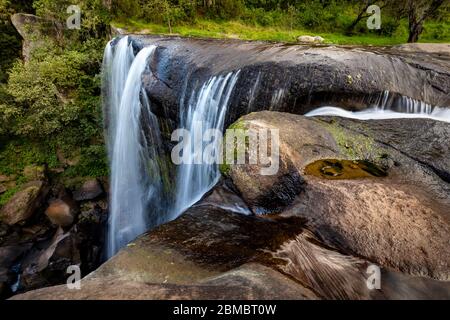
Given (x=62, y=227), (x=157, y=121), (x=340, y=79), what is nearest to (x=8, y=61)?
(x=62, y=227)

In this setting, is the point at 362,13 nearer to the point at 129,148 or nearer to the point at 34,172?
the point at 129,148

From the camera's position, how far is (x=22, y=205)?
14016mm

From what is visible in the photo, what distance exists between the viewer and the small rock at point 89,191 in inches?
597

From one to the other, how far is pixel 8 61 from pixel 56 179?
9.59 m

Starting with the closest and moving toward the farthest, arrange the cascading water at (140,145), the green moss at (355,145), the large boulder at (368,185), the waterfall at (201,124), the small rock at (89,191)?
the large boulder at (368,185) → the green moss at (355,145) → the waterfall at (201,124) → the cascading water at (140,145) → the small rock at (89,191)

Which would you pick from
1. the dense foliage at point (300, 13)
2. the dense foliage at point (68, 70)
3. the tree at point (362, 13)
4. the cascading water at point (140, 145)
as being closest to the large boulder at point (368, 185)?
the cascading water at point (140, 145)

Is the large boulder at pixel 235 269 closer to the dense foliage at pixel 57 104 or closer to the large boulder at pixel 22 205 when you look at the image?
the large boulder at pixel 22 205

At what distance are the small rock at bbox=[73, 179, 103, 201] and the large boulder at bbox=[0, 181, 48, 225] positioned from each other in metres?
1.51

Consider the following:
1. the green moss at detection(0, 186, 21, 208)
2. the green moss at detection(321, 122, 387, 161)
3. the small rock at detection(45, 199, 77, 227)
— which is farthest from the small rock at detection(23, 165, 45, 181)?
the green moss at detection(321, 122, 387, 161)

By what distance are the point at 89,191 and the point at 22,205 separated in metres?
2.73

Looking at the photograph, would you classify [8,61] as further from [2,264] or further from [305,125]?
[305,125]

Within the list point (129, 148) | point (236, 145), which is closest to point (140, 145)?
point (129, 148)

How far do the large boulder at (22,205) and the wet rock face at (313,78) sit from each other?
28.9 feet

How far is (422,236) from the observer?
4262mm
